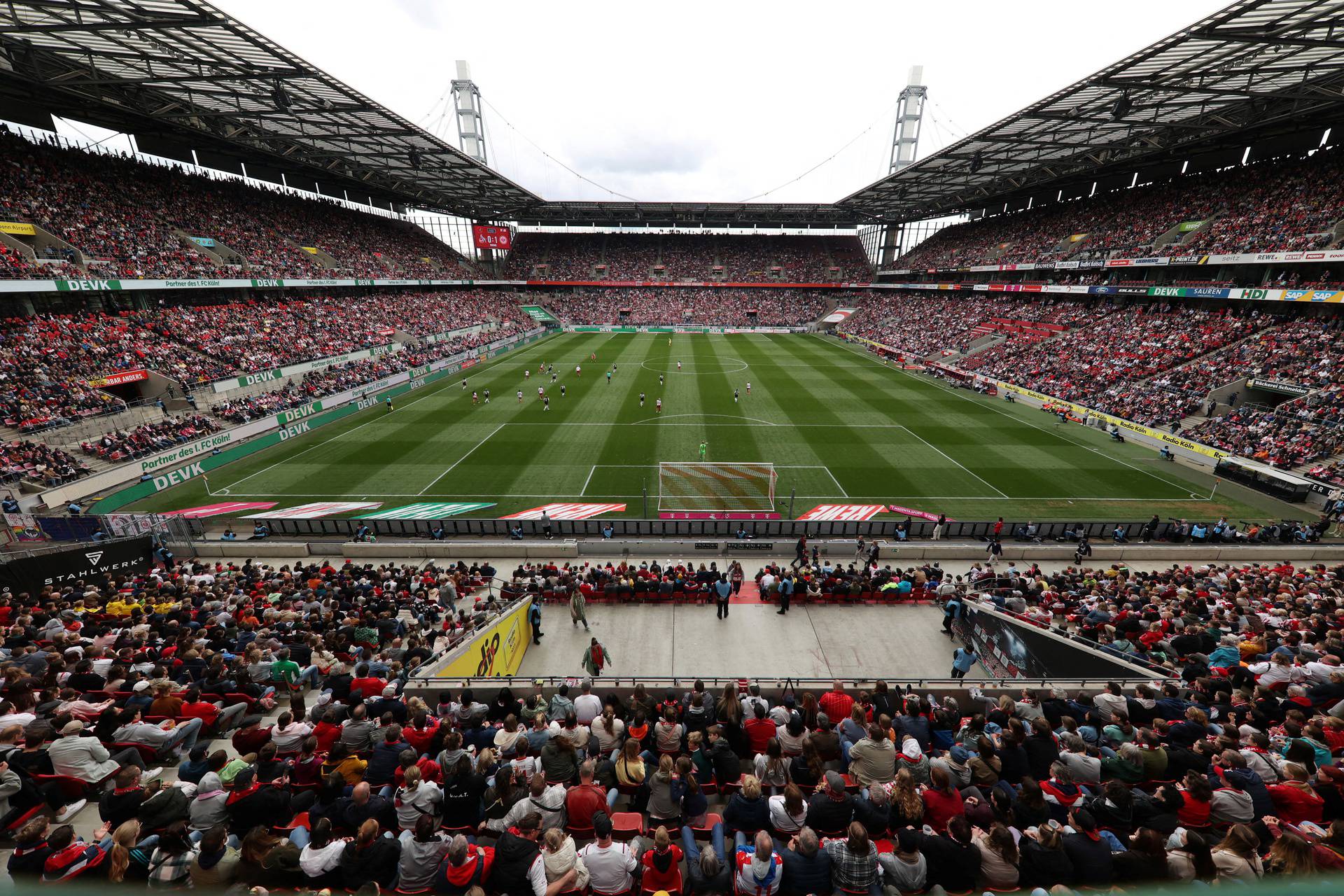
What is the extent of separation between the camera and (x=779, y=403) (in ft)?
132

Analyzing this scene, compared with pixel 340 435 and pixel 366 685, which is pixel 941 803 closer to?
pixel 366 685

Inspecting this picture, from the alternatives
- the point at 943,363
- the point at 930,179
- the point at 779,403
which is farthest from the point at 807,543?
the point at 930,179

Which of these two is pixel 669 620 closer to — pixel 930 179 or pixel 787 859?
pixel 787 859

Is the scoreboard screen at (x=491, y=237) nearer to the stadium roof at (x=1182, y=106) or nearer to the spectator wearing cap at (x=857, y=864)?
the stadium roof at (x=1182, y=106)

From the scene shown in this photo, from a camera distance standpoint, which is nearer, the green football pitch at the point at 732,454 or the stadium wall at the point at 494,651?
the stadium wall at the point at 494,651

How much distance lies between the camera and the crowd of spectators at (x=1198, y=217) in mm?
34344

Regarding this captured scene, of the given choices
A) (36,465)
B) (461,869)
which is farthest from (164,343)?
(461,869)

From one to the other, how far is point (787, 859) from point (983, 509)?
74.0 ft

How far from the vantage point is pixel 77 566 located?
15328 mm

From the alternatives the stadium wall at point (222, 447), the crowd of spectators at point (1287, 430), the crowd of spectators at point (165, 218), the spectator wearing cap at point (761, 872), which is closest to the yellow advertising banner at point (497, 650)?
the spectator wearing cap at point (761, 872)

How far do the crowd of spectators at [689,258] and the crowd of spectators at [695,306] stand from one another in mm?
2815

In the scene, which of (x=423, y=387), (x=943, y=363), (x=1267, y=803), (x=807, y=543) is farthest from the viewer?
(x=943, y=363)

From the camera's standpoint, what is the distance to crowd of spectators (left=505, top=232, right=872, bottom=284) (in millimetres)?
94625

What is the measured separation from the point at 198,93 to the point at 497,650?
4247 cm
